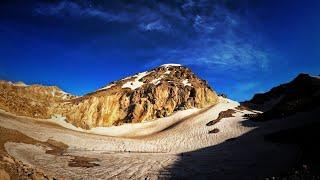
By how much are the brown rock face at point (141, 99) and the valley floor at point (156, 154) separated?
16945mm

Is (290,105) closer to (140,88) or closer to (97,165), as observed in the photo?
(97,165)

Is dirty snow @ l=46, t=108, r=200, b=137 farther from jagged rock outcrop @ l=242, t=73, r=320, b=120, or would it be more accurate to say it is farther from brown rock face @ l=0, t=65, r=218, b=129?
jagged rock outcrop @ l=242, t=73, r=320, b=120

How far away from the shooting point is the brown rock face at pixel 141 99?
6031 centimetres

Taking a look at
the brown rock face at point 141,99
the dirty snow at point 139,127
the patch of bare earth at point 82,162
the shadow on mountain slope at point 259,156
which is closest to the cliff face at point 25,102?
the dirty snow at point 139,127

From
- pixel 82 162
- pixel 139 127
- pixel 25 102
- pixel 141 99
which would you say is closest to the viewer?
pixel 82 162

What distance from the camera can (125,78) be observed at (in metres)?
74.5

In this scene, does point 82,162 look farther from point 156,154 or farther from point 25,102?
point 25,102

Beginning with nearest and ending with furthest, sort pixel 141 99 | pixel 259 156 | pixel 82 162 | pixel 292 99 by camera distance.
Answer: pixel 82 162, pixel 259 156, pixel 292 99, pixel 141 99

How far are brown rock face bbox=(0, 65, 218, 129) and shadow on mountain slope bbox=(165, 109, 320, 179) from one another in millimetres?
28885

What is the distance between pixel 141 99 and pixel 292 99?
2786cm

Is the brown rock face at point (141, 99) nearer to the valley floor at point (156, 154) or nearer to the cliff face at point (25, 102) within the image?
the cliff face at point (25, 102)

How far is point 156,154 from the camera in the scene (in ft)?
109

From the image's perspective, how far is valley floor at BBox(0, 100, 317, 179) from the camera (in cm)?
2303

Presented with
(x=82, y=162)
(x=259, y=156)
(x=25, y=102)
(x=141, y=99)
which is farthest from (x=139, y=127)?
(x=259, y=156)
